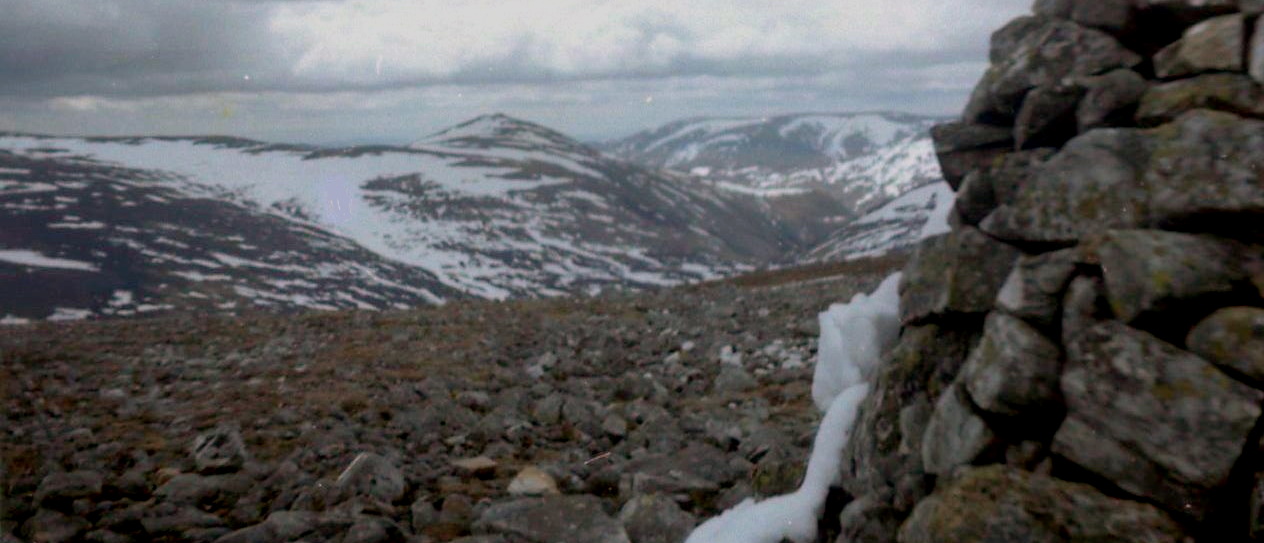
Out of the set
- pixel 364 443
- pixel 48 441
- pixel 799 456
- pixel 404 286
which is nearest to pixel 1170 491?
pixel 799 456

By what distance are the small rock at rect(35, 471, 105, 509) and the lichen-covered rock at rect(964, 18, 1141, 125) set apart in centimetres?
1097

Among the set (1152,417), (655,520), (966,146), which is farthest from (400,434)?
(1152,417)

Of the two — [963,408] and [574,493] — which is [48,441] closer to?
[574,493]

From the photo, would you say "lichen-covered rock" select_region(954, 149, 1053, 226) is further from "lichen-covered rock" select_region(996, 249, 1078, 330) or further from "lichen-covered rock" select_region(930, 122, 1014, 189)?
"lichen-covered rock" select_region(996, 249, 1078, 330)

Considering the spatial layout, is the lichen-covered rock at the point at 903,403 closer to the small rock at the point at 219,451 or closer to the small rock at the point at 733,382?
the small rock at the point at 219,451

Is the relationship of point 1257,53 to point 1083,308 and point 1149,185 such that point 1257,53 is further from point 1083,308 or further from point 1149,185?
point 1083,308

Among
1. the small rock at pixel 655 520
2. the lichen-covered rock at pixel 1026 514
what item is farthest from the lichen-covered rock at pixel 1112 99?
the small rock at pixel 655 520

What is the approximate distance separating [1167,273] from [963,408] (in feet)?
5.56

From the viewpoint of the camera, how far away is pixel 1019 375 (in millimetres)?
5699

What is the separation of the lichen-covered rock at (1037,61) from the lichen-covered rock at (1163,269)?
2.12 meters

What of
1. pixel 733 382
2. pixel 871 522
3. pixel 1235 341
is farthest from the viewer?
pixel 733 382

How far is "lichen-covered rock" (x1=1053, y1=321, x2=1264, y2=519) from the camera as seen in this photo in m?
4.64

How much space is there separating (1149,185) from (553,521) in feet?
21.7

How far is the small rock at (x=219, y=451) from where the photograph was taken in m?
10.8
